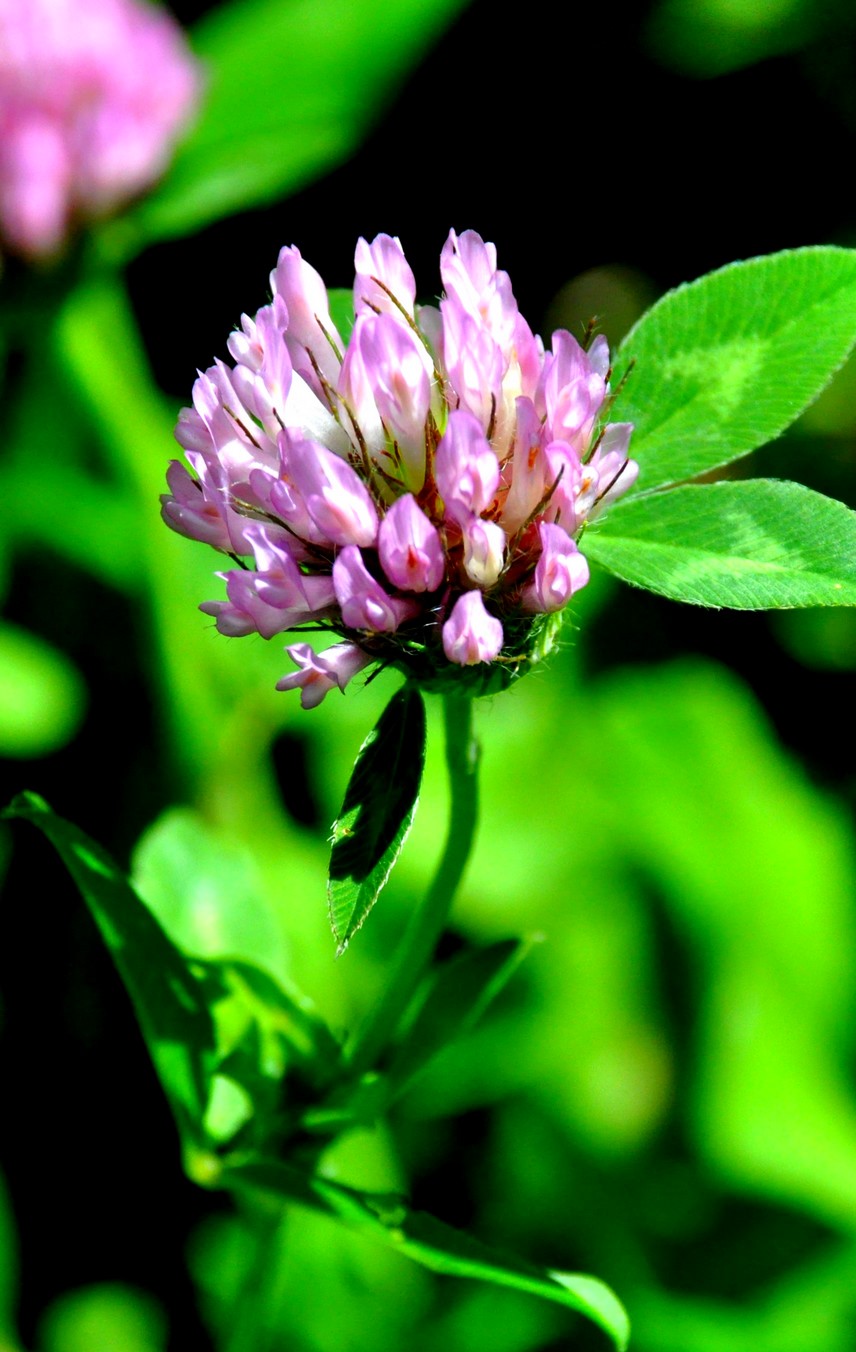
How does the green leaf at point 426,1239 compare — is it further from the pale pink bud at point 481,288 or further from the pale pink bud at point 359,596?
the pale pink bud at point 481,288

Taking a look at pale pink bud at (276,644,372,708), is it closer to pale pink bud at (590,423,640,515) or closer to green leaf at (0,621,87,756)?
A: pale pink bud at (590,423,640,515)

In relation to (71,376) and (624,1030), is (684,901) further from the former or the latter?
(71,376)

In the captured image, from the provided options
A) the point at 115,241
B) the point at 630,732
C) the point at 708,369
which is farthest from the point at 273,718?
the point at 708,369

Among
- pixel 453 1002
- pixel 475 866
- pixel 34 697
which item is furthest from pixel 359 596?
pixel 34 697

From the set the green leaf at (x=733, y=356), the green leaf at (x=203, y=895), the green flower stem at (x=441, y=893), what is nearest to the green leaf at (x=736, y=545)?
the green leaf at (x=733, y=356)

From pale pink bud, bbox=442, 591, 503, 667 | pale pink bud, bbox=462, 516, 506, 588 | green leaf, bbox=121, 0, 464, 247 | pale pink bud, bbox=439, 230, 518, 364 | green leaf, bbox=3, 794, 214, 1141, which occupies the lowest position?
green leaf, bbox=3, 794, 214, 1141

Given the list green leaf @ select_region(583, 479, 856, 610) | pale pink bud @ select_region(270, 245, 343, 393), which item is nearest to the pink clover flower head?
pale pink bud @ select_region(270, 245, 343, 393)
